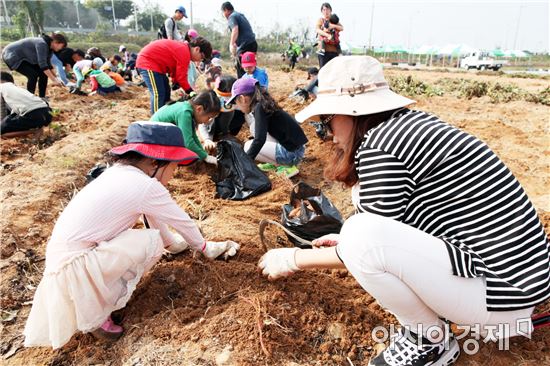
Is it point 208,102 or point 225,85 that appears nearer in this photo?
point 208,102

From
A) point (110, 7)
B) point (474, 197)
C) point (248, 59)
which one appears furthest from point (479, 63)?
point (110, 7)

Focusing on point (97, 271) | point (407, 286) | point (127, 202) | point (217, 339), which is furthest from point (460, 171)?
point (97, 271)

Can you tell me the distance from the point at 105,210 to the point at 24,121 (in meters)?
4.55

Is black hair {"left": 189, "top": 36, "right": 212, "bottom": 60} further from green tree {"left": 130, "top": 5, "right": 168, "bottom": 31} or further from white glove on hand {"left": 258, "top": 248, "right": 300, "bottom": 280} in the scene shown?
green tree {"left": 130, "top": 5, "right": 168, "bottom": 31}

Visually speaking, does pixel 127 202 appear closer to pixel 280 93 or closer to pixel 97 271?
pixel 97 271

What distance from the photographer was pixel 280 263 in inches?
72.0

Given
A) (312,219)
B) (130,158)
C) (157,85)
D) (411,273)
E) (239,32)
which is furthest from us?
(239,32)

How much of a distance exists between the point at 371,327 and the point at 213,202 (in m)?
1.98

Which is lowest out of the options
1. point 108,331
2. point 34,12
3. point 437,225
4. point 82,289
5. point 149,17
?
point 108,331

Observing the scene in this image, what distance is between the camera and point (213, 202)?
3502 millimetres

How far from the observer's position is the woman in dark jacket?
255 inches

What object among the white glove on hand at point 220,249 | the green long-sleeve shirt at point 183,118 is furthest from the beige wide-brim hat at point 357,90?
the green long-sleeve shirt at point 183,118

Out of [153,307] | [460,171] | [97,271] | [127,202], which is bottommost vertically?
[153,307]

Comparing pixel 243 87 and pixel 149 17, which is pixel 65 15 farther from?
pixel 243 87
